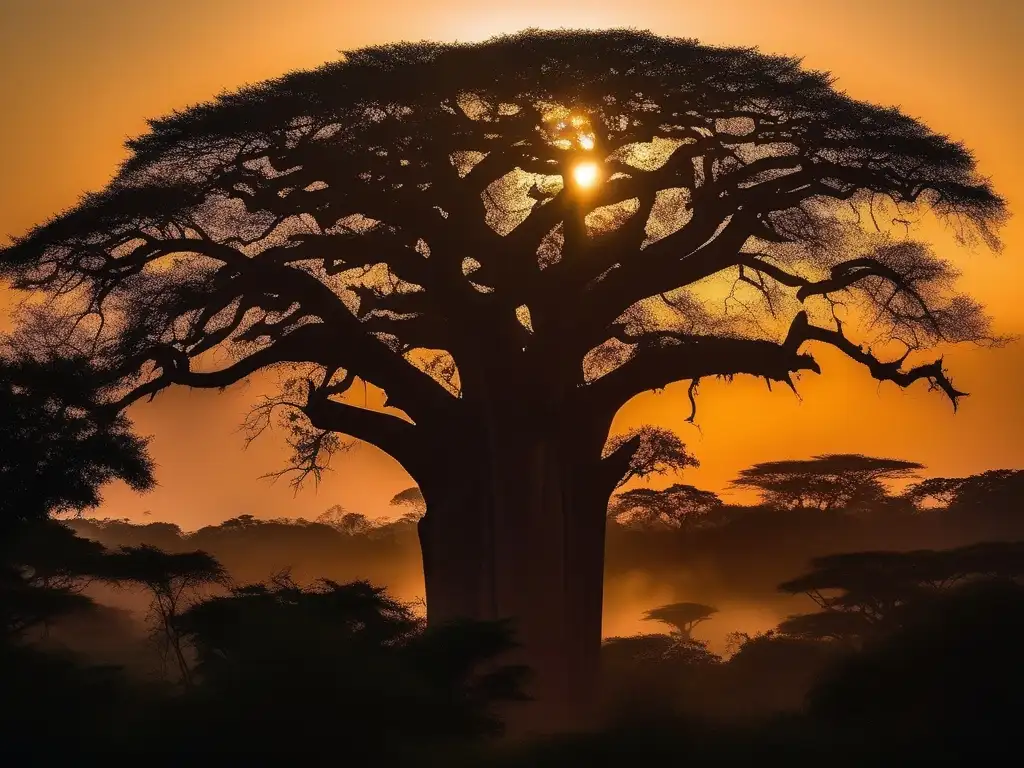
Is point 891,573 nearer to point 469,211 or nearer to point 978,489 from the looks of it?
point 469,211

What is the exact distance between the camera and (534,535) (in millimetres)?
22453

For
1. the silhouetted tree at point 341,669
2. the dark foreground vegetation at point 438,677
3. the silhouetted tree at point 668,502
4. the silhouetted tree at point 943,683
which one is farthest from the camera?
the silhouetted tree at point 668,502

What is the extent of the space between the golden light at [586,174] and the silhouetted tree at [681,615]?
912 inches

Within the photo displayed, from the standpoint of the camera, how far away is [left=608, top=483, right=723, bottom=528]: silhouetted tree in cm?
4659

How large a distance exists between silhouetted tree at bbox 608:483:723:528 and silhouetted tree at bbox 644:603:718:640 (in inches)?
131

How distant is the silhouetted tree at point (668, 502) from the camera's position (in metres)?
46.6

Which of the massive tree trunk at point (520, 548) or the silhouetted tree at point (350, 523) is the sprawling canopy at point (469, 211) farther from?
the silhouetted tree at point (350, 523)

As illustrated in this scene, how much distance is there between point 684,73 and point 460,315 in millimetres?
4414

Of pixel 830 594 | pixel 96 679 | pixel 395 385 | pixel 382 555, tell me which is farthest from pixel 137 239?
pixel 382 555

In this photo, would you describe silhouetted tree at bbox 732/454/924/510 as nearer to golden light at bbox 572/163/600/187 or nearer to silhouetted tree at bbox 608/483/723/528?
silhouetted tree at bbox 608/483/723/528

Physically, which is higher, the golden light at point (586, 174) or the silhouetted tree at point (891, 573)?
the golden light at point (586, 174)

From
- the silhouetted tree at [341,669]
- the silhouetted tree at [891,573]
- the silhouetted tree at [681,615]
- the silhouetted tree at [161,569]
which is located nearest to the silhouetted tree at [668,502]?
the silhouetted tree at [681,615]

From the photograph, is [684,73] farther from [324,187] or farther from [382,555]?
[382,555]

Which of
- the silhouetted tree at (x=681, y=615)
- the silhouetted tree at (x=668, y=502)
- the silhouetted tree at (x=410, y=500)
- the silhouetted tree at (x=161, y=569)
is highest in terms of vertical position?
the silhouetted tree at (x=410, y=500)
